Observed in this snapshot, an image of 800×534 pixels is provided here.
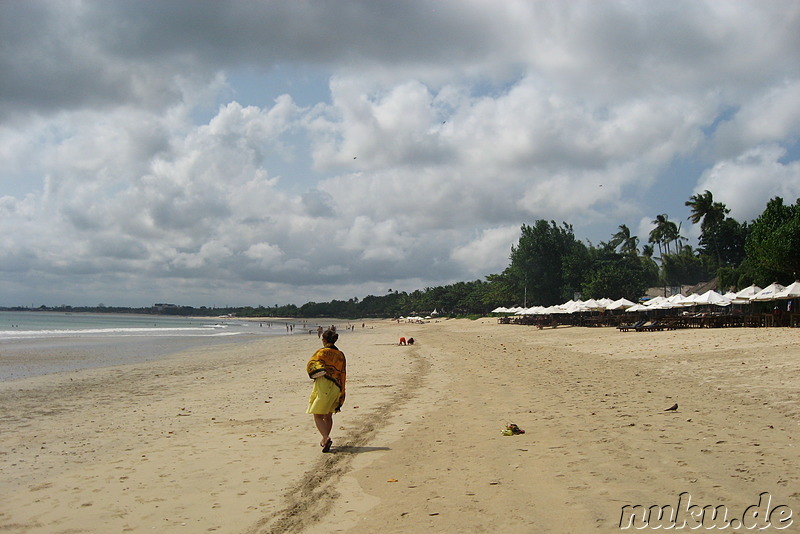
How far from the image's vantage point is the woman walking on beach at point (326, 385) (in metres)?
7.56

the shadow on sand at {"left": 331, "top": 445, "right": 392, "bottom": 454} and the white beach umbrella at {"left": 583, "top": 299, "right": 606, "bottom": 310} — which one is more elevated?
the white beach umbrella at {"left": 583, "top": 299, "right": 606, "bottom": 310}

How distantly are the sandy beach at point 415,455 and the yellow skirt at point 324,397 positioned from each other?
54cm

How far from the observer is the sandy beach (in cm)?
498

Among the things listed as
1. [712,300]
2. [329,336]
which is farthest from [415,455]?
[712,300]

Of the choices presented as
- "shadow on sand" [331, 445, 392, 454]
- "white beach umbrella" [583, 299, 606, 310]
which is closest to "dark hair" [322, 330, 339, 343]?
"shadow on sand" [331, 445, 392, 454]

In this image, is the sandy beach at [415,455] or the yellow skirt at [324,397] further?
the yellow skirt at [324,397]

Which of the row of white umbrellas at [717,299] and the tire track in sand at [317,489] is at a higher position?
the row of white umbrellas at [717,299]

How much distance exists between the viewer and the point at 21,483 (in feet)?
21.3

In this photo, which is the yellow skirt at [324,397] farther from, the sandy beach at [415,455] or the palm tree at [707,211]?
the palm tree at [707,211]

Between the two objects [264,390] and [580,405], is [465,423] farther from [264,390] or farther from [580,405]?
[264,390]

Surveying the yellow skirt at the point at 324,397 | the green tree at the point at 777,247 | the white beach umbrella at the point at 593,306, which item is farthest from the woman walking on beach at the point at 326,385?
the white beach umbrella at the point at 593,306

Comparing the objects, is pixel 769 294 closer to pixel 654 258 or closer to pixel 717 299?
pixel 717 299

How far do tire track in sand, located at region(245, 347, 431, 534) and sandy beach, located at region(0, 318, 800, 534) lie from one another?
24mm

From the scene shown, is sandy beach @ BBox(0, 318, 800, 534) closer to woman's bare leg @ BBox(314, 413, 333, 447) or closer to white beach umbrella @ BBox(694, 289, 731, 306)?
woman's bare leg @ BBox(314, 413, 333, 447)
